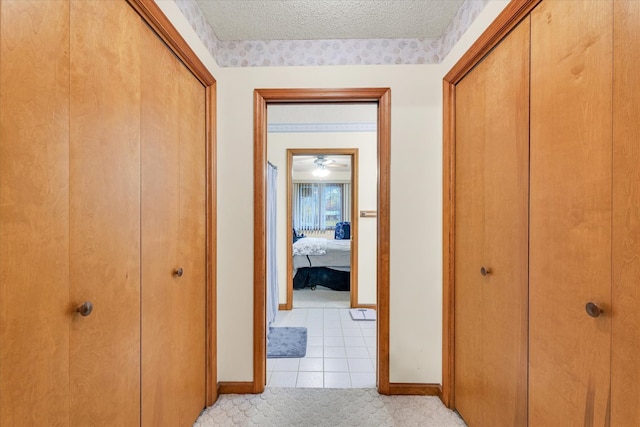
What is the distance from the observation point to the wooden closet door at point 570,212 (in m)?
0.84

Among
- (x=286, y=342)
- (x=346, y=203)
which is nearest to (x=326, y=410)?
(x=286, y=342)

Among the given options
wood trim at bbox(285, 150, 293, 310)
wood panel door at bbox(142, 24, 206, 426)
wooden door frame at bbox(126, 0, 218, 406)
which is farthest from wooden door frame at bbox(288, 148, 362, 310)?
wood panel door at bbox(142, 24, 206, 426)

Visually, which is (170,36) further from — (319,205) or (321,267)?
(319,205)

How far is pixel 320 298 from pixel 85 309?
135 inches

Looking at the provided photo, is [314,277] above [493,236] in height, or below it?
below

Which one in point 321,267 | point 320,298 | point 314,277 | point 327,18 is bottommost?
point 320,298

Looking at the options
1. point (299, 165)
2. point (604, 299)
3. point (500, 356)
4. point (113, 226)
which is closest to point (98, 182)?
point (113, 226)

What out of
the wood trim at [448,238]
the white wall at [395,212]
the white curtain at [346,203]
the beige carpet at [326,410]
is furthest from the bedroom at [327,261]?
the white curtain at [346,203]

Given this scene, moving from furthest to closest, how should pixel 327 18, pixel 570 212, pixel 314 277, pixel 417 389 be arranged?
1. pixel 314 277
2. pixel 417 389
3. pixel 327 18
4. pixel 570 212

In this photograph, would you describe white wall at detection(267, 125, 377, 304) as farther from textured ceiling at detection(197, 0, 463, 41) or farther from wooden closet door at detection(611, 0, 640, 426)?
wooden closet door at detection(611, 0, 640, 426)

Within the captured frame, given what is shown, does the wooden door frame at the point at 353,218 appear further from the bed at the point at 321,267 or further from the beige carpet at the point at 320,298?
the bed at the point at 321,267

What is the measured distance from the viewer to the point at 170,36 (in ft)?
4.33

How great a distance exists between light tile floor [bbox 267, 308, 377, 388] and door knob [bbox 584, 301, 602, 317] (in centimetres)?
151

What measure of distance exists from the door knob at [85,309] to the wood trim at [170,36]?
106 centimetres
